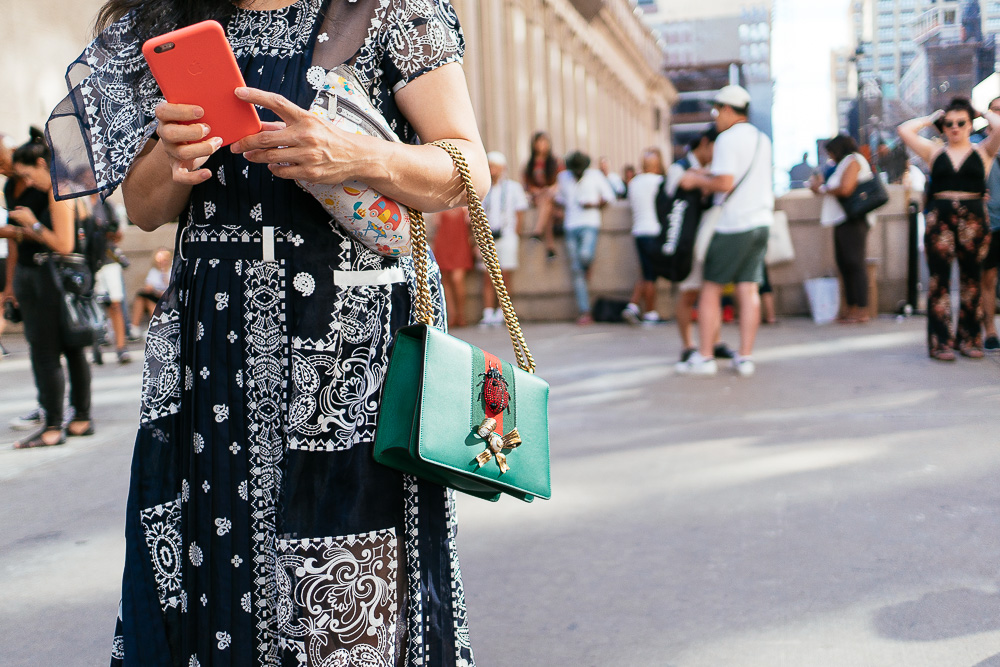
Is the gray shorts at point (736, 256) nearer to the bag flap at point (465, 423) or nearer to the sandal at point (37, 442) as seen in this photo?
the sandal at point (37, 442)

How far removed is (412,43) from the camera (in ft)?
5.69

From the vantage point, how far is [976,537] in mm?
3588

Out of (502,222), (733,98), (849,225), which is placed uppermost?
(733,98)

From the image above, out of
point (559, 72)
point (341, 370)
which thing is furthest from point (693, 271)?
point (559, 72)

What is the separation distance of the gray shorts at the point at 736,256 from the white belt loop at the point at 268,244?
562 cm

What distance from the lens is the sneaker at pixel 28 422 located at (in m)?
6.25

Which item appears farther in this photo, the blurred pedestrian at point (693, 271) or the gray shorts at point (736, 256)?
the blurred pedestrian at point (693, 271)

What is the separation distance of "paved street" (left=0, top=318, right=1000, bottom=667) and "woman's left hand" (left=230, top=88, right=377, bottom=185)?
1711 mm

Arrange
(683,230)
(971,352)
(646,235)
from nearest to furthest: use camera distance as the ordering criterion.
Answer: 1. (971,352)
2. (683,230)
3. (646,235)

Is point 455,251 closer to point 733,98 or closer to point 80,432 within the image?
point 733,98

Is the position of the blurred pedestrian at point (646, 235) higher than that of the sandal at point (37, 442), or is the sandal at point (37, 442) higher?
the blurred pedestrian at point (646, 235)

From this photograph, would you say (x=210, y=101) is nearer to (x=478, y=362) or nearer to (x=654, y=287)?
(x=478, y=362)

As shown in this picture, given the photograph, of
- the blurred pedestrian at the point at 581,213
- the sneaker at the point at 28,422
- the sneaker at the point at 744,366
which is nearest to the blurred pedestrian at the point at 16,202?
the sneaker at the point at 28,422

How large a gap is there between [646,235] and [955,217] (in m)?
3.99
